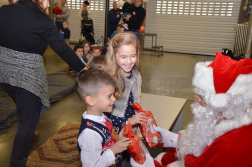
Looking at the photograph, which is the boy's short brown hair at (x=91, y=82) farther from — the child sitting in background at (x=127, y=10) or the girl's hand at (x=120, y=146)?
the child sitting in background at (x=127, y=10)

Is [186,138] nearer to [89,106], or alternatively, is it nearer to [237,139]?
[237,139]

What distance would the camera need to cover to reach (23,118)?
1891 mm

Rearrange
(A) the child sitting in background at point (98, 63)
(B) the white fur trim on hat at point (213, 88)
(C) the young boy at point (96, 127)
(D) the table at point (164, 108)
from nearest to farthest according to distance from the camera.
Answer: (B) the white fur trim on hat at point (213, 88) < (C) the young boy at point (96, 127) < (D) the table at point (164, 108) < (A) the child sitting in background at point (98, 63)

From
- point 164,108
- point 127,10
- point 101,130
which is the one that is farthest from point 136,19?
point 101,130

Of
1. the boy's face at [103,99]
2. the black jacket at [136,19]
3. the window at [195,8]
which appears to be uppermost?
the window at [195,8]

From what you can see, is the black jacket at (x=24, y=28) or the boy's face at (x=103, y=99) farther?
the black jacket at (x=24, y=28)

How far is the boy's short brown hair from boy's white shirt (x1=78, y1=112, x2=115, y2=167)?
219mm

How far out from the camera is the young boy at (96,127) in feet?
4.26

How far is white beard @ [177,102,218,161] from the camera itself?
1.34 m

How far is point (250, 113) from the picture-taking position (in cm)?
122

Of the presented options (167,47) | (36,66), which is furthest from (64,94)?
(167,47)

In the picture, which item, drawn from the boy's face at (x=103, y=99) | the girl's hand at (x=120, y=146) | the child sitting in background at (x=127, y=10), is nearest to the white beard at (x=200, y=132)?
the girl's hand at (x=120, y=146)

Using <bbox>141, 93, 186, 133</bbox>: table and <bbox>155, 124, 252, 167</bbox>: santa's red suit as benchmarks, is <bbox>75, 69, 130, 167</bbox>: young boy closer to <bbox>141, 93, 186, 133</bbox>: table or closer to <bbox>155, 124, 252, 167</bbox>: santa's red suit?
<bbox>155, 124, 252, 167</bbox>: santa's red suit

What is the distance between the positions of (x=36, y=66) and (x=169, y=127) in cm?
123
